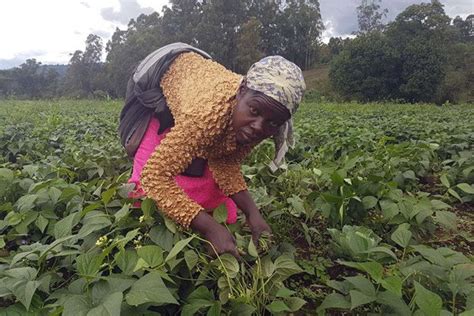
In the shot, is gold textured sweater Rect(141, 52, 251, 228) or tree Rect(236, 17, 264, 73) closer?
gold textured sweater Rect(141, 52, 251, 228)

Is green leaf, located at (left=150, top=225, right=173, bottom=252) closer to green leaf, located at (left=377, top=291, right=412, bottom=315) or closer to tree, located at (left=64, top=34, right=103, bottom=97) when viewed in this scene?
green leaf, located at (left=377, top=291, right=412, bottom=315)

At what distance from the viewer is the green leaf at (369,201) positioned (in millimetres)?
1788

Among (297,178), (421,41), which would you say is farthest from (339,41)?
(297,178)

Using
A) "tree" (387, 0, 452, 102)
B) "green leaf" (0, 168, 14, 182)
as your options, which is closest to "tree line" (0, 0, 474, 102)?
"tree" (387, 0, 452, 102)

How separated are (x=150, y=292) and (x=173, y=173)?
1.57 feet

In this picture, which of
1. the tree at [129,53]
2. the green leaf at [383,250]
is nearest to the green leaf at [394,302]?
the green leaf at [383,250]

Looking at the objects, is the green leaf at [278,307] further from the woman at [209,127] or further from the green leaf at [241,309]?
the woman at [209,127]

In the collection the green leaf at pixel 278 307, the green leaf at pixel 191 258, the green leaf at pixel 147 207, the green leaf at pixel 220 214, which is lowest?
the green leaf at pixel 278 307

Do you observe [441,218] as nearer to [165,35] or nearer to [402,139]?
[402,139]

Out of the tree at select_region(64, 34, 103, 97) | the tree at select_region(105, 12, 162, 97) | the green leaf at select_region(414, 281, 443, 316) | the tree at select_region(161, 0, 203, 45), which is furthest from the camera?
the tree at select_region(64, 34, 103, 97)

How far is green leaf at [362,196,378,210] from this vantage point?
179 cm

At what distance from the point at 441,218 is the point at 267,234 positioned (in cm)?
63

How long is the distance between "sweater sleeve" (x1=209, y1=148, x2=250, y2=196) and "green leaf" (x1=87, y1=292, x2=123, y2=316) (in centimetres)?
79

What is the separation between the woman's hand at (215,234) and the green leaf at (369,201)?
69 cm
